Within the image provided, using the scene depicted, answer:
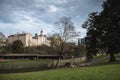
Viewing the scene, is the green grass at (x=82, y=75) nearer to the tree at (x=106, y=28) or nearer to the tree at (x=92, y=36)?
the tree at (x=106, y=28)

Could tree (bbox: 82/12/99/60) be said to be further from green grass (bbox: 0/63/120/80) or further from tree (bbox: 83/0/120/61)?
green grass (bbox: 0/63/120/80)

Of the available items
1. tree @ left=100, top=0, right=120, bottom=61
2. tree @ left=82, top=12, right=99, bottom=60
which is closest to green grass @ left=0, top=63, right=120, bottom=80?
tree @ left=100, top=0, right=120, bottom=61

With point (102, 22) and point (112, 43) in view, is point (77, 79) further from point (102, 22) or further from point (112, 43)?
point (102, 22)

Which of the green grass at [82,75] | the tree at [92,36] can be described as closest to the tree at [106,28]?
the tree at [92,36]

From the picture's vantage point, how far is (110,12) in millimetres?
40156

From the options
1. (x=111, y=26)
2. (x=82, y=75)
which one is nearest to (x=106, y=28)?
(x=111, y=26)

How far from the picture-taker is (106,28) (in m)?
40.3

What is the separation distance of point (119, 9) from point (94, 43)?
29.1ft

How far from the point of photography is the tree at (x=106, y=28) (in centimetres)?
3750

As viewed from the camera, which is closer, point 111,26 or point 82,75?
point 82,75

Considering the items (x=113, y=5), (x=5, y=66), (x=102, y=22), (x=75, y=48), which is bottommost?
(x=5, y=66)

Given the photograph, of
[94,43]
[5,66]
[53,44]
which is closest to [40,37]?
[53,44]

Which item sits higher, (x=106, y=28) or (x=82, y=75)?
(x=106, y=28)

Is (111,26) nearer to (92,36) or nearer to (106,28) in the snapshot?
(106,28)
